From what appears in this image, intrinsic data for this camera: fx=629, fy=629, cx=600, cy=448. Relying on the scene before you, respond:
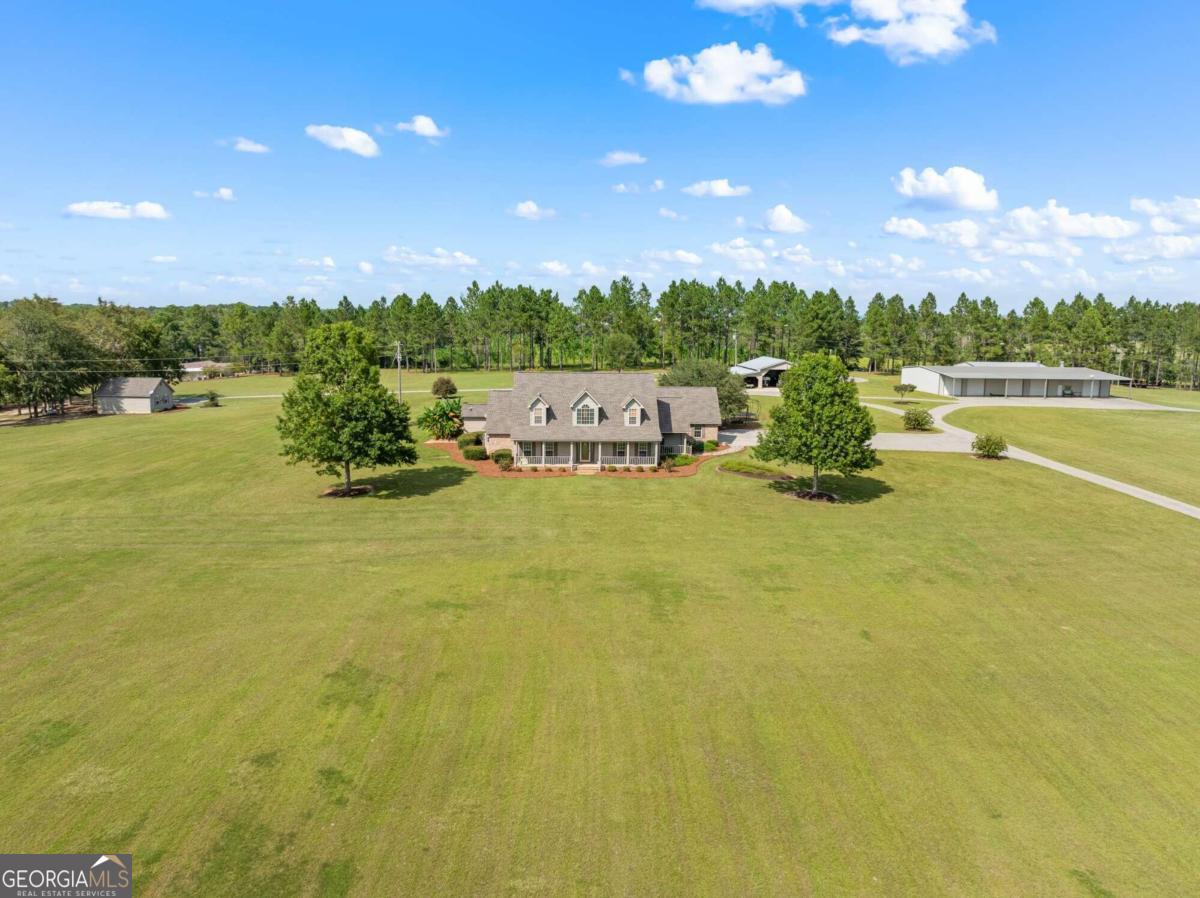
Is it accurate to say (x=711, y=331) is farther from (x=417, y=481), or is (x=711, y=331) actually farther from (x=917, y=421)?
(x=417, y=481)

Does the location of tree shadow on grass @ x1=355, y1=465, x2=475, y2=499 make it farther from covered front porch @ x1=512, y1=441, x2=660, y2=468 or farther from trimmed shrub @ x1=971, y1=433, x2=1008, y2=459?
trimmed shrub @ x1=971, y1=433, x2=1008, y2=459

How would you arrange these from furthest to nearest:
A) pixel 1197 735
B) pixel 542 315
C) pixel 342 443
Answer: pixel 542 315, pixel 342 443, pixel 1197 735

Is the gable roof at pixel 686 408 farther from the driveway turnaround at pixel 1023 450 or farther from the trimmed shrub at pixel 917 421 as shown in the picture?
the trimmed shrub at pixel 917 421

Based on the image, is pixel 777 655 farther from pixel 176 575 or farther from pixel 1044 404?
pixel 1044 404

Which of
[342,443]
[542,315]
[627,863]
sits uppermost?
[542,315]

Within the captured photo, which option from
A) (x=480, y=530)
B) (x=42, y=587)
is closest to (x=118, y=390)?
(x=42, y=587)

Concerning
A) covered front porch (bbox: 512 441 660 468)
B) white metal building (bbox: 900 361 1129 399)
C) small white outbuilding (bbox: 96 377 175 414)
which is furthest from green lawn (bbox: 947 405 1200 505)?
small white outbuilding (bbox: 96 377 175 414)

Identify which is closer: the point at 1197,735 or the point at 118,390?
the point at 1197,735
